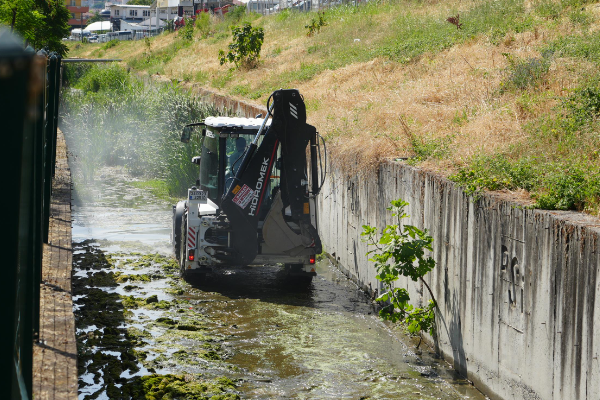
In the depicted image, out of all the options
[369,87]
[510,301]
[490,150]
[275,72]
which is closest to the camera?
[510,301]

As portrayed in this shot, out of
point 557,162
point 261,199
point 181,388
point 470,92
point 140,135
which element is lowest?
point 181,388

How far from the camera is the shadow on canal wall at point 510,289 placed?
5637 millimetres

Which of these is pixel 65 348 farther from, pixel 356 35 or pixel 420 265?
pixel 356 35

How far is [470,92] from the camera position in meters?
14.0

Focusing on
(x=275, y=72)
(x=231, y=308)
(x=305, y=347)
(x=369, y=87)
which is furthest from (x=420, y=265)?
(x=275, y=72)

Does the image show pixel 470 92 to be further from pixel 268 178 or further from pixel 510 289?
pixel 510 289

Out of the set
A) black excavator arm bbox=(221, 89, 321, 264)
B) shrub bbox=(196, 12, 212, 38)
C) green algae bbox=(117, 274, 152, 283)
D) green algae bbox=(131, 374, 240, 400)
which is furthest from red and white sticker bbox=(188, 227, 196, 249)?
shrub bbox=(196, 12, 212, 38)

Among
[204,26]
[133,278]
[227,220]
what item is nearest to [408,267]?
[227,220]

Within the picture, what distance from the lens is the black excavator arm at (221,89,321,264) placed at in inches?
428

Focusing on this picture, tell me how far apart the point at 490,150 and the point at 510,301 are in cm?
317

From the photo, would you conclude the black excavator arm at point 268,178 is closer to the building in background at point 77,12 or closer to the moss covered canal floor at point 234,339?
the moss covered canal floor at point 234,339

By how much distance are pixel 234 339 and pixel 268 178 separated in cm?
275

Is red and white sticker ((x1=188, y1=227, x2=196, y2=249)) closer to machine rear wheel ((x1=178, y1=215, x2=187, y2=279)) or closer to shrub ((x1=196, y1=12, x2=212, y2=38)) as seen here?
machine rear wheel ((x1=178, y1=215, x2=187, y2=279))

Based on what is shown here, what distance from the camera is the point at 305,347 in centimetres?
904
